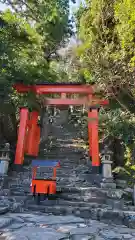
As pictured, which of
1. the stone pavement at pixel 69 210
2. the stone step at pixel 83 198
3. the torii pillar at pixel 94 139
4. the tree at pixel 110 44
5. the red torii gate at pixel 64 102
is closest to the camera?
the stone pavement at pixel 69 210

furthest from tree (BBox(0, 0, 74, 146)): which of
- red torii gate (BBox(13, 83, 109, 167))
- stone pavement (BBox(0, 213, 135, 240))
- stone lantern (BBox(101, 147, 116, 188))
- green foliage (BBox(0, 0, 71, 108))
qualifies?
stone pavement (BBox(0, 213, 135, 240))

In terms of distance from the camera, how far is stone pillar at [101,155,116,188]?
8.14m

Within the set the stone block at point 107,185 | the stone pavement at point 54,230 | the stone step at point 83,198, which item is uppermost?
the stone block at point 107,185

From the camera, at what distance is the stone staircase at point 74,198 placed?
625 centimetres

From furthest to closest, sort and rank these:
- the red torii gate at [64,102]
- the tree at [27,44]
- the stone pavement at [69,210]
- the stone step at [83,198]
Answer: the red torii gate at [64,102] < the tree at [27,44] < the stone step at [83,198] < the stone pavement at [69,210]

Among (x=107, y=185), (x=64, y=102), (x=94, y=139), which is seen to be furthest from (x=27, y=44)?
(x=107, y=185)

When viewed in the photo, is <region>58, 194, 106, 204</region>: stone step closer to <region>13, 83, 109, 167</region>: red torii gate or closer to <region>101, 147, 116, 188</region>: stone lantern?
<region>101, 147, 116, 188</region>: stone lantern

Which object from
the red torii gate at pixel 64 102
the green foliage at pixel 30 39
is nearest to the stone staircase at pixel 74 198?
the red torii gate at pixel 64 102

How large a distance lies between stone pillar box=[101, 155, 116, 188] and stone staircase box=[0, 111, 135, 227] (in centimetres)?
29

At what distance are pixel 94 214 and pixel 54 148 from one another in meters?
7.93

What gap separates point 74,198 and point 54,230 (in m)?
2.93

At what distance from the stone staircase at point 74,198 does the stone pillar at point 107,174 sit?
286 mm

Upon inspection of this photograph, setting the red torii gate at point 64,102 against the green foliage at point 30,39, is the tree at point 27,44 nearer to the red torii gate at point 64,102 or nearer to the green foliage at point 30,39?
the green foliage at point 30,39

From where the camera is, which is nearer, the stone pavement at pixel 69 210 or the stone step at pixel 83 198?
the stone pavement at pixel 69 210
